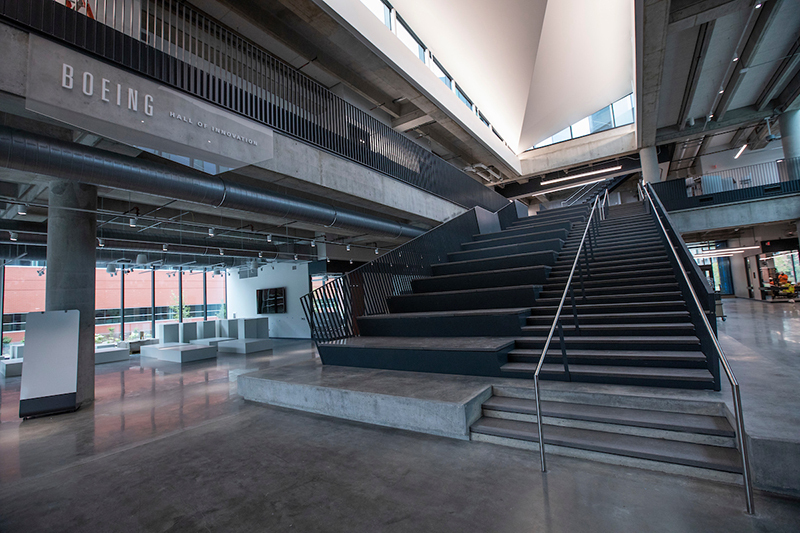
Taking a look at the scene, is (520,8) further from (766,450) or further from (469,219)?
(766,450)

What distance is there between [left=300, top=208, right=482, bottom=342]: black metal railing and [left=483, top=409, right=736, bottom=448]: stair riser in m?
3.47

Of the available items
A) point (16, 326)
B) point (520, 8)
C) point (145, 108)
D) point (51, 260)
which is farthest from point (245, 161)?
point (16, 326)

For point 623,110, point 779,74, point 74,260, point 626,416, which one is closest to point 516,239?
point 626,416

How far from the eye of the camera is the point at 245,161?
5.66 metres

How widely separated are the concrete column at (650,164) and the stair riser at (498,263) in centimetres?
1070

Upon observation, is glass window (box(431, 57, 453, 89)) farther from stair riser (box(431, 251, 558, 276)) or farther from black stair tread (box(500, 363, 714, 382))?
black stair tread (box(500, 363, 714, 382))

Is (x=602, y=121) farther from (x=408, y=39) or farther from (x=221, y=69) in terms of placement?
(x=221, y=69)

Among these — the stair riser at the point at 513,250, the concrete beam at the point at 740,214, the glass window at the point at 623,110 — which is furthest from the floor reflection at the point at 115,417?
the glass window at the point at 623,110

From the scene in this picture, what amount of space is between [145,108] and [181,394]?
16.0 feet

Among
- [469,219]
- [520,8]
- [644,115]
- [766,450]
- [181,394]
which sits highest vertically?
[520,8]

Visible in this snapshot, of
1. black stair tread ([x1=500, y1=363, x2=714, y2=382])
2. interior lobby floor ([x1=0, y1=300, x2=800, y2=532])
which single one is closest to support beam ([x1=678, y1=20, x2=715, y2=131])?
interior lobby floor ([x1=0, y1=300, x2=800, y2=532])

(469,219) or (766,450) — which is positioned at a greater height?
(469,219)

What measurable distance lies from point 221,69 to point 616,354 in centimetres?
686

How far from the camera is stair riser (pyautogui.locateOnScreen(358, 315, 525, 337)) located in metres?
5.29
